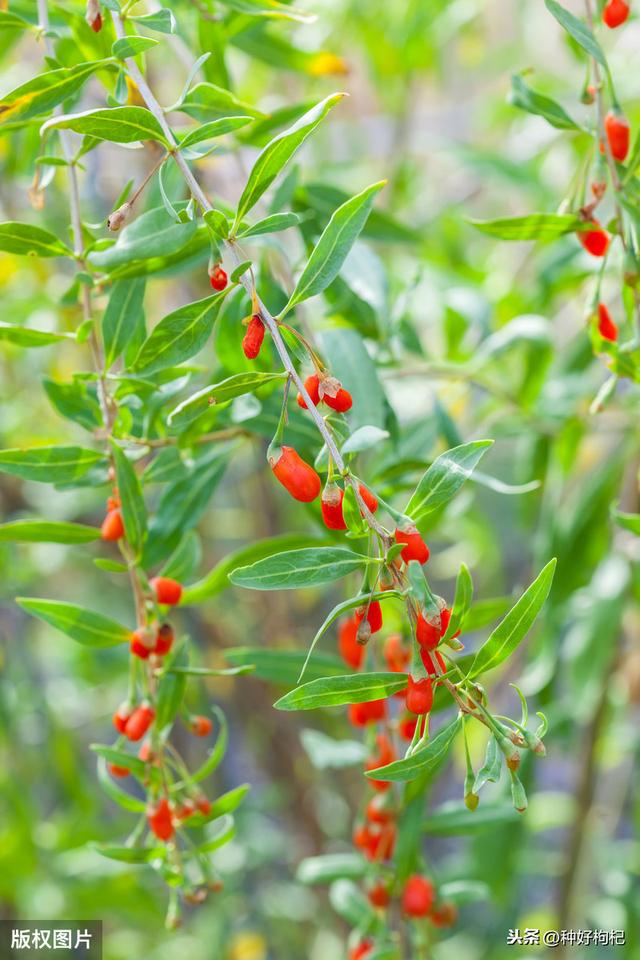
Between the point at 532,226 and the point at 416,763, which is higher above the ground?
the point at 532,226

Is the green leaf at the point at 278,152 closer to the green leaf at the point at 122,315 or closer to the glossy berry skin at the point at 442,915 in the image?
the green leaf at the point at 122,315

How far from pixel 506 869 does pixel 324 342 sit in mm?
590

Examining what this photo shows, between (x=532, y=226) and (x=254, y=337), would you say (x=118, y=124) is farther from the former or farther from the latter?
(x=532, y=226)

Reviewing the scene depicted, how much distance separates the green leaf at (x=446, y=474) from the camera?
14.3 inches

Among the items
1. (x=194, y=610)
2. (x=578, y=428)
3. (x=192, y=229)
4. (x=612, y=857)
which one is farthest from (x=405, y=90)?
(x=612, y=857)

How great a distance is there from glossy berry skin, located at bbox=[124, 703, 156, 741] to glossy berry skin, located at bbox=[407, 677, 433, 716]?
145 millimetres

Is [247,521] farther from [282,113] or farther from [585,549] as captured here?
[282,113]

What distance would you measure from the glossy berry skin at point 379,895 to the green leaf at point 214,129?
400 millimetres

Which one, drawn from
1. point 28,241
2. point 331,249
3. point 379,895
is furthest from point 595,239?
point 379,895

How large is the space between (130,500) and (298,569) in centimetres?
12

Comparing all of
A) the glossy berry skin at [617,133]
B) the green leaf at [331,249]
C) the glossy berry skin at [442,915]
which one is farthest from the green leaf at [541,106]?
the glossy berry skin at [442,915]

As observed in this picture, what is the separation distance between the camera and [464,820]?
0.60 metres

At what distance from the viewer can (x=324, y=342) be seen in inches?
20.3

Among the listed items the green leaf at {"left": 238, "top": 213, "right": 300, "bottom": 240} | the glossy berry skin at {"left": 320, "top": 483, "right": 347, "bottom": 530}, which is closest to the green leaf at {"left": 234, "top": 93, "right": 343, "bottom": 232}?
the green leaf at {"left": 238, "top": 213, "right": 300, "bottom": 240}
